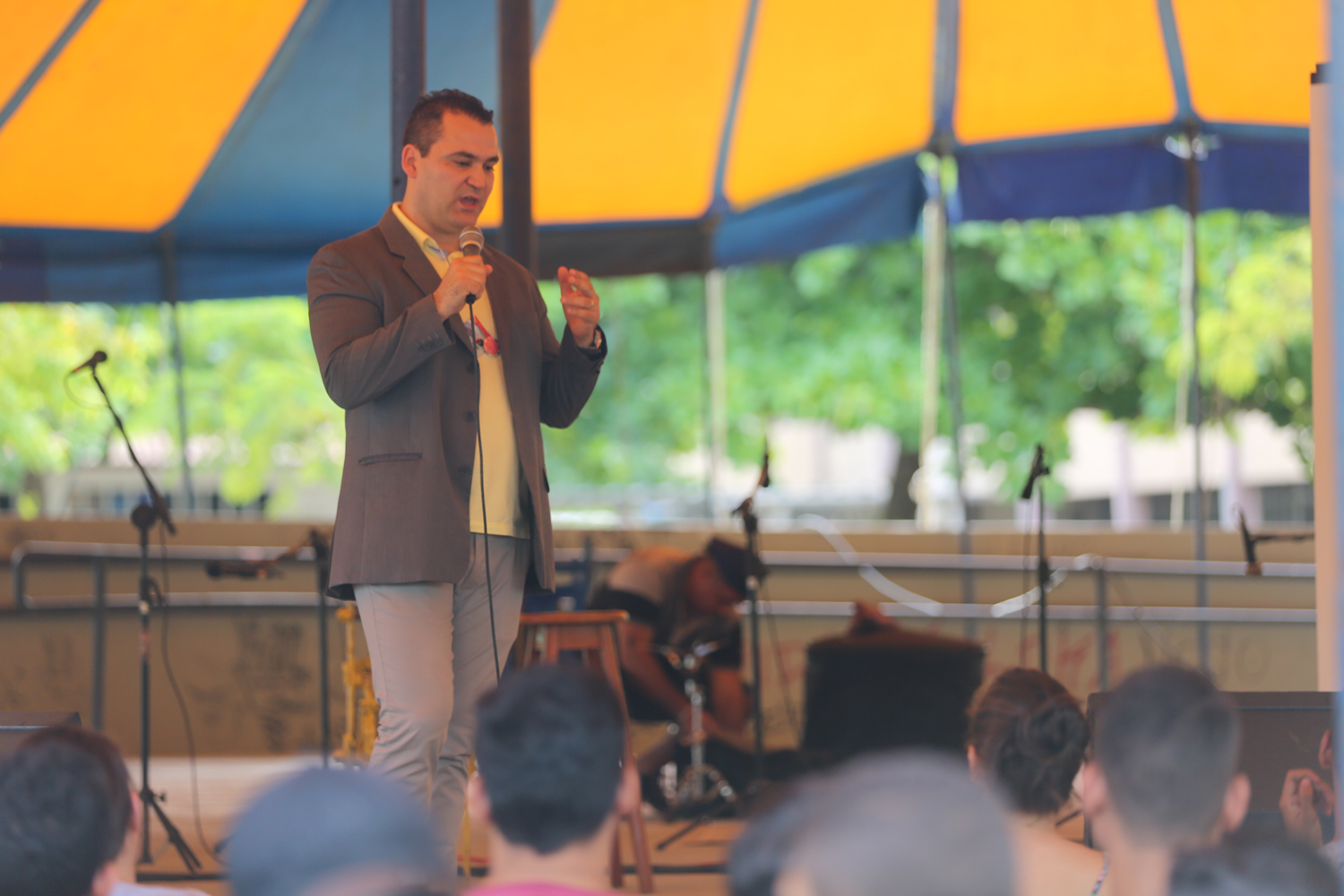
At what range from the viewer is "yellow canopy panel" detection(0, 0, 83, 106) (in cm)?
509

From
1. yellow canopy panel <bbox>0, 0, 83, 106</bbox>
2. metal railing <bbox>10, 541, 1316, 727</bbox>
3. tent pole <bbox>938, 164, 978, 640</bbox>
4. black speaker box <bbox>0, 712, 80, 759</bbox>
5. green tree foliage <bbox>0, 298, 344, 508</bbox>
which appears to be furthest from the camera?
green tree foliage <bbox>0, 298, 344, 508</bbox>

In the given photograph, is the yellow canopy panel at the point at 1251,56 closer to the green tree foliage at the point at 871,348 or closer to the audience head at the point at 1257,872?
the green tree foliage at the point at 871,348

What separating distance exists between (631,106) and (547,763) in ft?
17.4

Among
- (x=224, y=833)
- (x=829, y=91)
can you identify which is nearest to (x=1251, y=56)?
(x=829, y=91)

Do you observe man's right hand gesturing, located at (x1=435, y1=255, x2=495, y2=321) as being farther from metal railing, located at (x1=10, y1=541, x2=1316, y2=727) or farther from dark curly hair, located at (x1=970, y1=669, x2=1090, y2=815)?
metal railing, located at (x1=10, y1=541, x2=1316, y2=727)

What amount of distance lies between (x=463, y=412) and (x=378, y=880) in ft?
5.16

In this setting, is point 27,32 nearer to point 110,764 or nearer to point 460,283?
point 460,283

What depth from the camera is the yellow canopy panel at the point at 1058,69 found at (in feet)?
19.1

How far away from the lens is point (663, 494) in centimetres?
1518

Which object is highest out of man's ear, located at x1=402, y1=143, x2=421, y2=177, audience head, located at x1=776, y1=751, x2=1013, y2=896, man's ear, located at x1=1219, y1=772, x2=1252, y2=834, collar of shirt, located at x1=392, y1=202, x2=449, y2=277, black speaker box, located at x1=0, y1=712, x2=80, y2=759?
man's ear, located at x1=402, y1=143, x2=421, y2=177

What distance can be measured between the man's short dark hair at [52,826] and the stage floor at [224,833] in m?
1.39

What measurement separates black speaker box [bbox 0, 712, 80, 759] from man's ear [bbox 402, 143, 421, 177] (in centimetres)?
126

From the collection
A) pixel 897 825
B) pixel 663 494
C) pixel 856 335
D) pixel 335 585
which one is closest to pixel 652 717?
pixel 335 585

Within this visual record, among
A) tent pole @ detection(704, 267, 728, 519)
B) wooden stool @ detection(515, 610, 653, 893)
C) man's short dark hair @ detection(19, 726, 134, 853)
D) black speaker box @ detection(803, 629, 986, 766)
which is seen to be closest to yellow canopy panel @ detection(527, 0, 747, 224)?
tent pole @ detection(704, 267, 728, 519)
